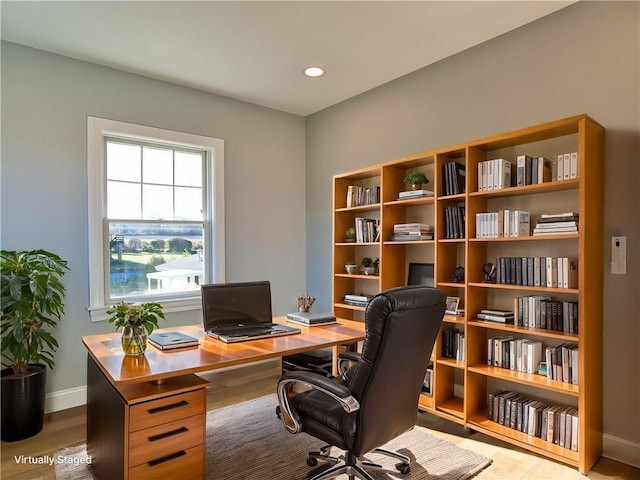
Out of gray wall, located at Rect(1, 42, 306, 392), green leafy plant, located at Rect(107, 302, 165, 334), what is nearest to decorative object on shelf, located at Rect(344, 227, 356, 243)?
gray wall, located at Rect(1, 42, 306, 392)

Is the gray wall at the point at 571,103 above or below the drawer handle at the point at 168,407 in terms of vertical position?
above

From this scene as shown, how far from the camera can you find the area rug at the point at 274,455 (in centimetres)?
227

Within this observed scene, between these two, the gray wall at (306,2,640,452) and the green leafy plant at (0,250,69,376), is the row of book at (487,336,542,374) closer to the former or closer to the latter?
the gray wall at (306,2,640,452)

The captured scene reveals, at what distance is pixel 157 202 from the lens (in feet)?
12.3

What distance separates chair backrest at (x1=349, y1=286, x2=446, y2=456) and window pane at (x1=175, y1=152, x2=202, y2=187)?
2815 mm

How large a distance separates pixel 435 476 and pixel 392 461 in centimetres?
27

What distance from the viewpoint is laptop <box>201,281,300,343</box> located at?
8.29 feet

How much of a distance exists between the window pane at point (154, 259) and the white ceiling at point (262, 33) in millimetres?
1405

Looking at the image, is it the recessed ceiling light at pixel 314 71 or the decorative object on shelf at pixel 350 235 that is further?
the decorative object on shelf at pixel 350 235

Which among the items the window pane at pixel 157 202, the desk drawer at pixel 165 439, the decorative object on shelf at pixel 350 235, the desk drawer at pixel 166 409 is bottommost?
the desk drawer at pixel 165 439

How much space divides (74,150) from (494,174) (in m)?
3.22

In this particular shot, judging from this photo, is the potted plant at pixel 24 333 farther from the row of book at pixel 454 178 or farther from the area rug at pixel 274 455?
the row of book at pixel 454 178

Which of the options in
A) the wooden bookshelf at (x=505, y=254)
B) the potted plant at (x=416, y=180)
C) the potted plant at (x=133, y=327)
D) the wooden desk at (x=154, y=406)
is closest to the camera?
the wooden desk at (x=154, y=406)

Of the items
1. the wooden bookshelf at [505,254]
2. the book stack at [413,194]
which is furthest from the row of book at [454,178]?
the book stack at [413,194]
